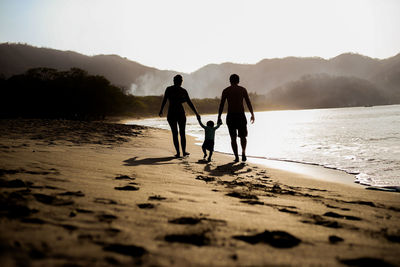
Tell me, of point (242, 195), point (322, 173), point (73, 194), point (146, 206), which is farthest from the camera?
point (322, 173)

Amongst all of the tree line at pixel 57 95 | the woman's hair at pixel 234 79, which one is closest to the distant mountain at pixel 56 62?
the tree line at pixel 57 95

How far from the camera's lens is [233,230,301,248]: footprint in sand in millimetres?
1797

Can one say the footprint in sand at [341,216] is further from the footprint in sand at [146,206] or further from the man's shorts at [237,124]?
the man's shorts at [237,124]

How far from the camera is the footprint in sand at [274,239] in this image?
180cm

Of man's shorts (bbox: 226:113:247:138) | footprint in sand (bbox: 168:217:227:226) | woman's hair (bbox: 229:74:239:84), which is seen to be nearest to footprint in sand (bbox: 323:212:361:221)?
footprint in sand (bbox: 168:217:227:226)

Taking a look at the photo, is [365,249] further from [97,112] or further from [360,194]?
[97,112]

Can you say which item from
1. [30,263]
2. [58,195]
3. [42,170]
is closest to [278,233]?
[30,263]

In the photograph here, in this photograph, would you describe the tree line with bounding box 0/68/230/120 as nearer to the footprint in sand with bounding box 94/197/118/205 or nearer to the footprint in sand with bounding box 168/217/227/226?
the footprint in sand with bounding box 94/197/118/205

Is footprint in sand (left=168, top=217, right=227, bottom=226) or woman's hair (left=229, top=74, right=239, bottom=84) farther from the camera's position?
woman's hair (left=229, top=74, right=239, bottom=84)

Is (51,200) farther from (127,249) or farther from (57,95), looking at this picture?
(57,95)

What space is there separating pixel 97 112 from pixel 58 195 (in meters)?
50.1

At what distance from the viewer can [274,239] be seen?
187cm

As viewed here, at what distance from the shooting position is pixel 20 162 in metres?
3.92

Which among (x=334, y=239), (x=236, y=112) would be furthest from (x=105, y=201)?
(x=236, y=112)
